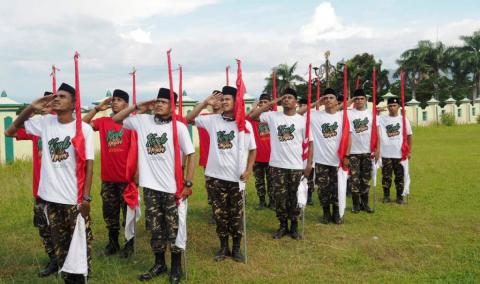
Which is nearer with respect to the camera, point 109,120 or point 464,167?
point 109,120

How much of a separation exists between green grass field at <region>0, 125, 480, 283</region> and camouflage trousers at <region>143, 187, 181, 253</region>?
1.56 feet

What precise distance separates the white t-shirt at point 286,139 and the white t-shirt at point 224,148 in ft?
3.08

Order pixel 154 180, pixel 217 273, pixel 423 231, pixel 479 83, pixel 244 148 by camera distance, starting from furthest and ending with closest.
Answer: pixel 479 83 → pixel 423 231 → pixel 244 148 → pixel 217 273 → pixel 154 180

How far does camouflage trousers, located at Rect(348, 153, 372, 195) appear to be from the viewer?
27.6 ft

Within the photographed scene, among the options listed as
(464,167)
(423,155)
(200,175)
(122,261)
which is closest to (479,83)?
(423,155)

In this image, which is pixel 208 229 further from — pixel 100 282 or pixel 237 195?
pixel 100 282

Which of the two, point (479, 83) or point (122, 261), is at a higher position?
point (479, 83)

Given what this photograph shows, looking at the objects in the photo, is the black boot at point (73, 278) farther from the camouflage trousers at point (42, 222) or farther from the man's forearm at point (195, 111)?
the man's forearm at point (195, 111)

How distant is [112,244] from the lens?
6.14 m

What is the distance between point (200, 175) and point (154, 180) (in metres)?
8.43

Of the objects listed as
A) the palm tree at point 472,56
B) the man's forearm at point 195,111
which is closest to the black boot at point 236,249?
the man's forearm at point 195,111

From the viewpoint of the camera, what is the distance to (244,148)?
5738 millimetres

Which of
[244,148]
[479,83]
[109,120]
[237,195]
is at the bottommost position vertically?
[237,195]

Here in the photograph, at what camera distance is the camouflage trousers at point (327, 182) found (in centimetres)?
768
